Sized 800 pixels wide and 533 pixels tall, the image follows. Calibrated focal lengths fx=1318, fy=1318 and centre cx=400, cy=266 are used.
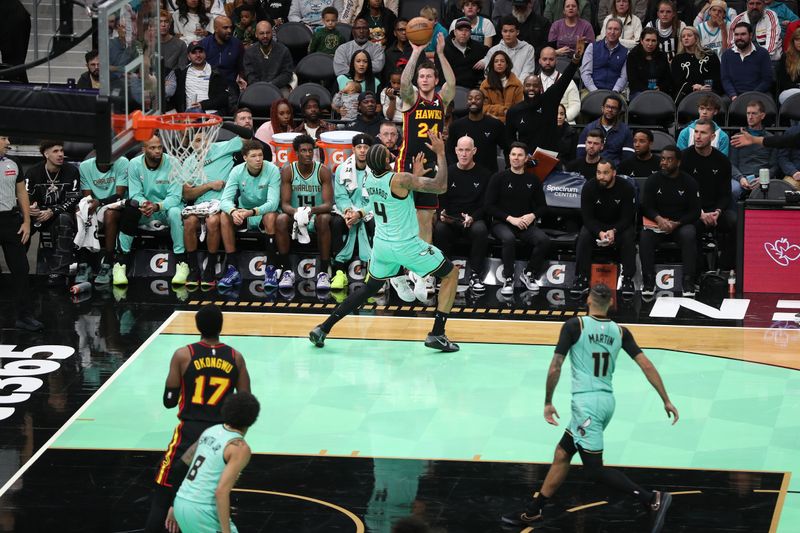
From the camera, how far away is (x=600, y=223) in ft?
46.3

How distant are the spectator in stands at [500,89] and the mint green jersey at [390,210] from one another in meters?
4.29

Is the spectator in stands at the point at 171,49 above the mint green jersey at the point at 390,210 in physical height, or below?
above

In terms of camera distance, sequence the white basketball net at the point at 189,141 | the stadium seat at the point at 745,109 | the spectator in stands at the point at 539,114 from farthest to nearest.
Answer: the stadium seat at the point at 745,109 < the spectator in stands at the point at 539,114 < the white basketball net at the point at 189,141

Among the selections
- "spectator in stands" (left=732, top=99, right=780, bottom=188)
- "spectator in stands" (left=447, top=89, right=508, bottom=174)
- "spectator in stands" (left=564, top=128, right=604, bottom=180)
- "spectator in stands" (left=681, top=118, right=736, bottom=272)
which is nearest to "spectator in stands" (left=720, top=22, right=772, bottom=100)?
"spectator in stands" (left=732, top=99, right=780, bottom=188)

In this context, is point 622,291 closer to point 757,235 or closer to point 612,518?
point 757,235

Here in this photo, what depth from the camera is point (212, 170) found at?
14781 millimetres

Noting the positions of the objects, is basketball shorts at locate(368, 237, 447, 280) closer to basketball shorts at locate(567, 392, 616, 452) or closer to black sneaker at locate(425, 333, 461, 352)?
black sneaker at locate(425, 333, 461, 352)

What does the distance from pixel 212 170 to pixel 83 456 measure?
5.73 metres

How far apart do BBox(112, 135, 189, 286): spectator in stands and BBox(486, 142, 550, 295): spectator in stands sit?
3.42m

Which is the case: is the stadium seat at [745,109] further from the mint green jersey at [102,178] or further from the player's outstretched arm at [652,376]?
the player's outstretched arm at [652,376]

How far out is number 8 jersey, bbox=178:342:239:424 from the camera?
7715mm

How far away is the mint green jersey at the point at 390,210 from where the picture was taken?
1155cm

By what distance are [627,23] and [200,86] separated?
550 cm

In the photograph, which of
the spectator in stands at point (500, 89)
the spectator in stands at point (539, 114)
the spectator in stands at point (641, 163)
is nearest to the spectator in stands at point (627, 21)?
the spectator in stands at point (500, 89)
